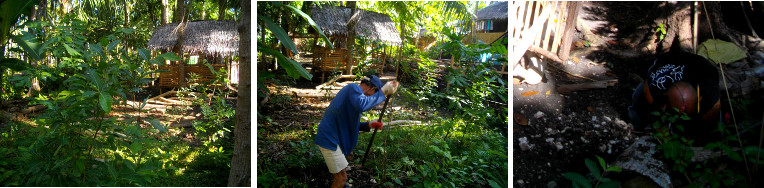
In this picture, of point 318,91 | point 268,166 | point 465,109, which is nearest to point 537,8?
point 465,109

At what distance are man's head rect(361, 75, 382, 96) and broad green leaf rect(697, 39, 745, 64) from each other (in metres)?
1.50

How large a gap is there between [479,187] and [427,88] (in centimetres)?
61

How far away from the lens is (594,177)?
161 cm

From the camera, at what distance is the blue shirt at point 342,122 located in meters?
1.81

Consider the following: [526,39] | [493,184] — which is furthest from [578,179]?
[526,39]

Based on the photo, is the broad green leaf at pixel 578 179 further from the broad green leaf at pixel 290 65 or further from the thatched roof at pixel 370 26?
the broad green leaf at pixel 290 65

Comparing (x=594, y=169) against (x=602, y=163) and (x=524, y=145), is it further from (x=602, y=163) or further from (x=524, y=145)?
(x=524, y=145)

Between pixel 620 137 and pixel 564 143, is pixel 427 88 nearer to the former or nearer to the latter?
pixel 564 143

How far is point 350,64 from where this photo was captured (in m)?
2.15

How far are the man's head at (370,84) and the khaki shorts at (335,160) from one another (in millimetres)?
329

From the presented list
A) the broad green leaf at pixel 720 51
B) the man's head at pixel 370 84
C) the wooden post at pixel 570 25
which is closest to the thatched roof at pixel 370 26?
the man's head at pixel 370 84

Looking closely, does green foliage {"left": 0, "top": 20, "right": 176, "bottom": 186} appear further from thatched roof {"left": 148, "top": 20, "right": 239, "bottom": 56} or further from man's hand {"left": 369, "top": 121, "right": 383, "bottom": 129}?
thatched roof {"left": 148, "top": 20, "right": 239, "bottom": 56}

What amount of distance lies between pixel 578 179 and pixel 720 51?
0.86 m

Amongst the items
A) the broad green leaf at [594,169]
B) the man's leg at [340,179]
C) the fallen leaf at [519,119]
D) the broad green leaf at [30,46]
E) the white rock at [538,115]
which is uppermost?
the broad green leaf at [30,46]
